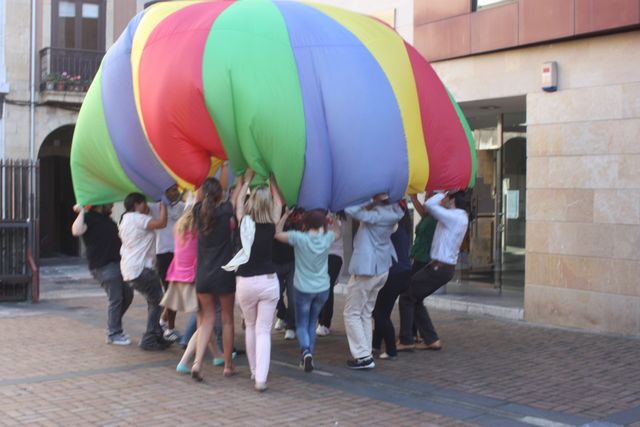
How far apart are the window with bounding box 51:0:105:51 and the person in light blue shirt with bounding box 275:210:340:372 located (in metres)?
15.1

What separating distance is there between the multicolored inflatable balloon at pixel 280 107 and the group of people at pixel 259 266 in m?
0.42

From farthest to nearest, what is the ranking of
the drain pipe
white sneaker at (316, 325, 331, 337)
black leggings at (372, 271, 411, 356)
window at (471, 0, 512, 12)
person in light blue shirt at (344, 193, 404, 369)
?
the drain pipe, window at (471, 0, 512, 12), white sneaker at (316, 325, 331, 337), black leggings at (372, 271, 411, 356), person in light blue shirt at (344, 193, 404, 369)

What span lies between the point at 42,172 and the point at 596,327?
663 inches

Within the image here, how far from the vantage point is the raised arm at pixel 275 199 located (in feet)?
22.7

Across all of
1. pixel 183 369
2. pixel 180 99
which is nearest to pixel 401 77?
pixel 180 99

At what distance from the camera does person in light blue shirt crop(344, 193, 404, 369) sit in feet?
24.8

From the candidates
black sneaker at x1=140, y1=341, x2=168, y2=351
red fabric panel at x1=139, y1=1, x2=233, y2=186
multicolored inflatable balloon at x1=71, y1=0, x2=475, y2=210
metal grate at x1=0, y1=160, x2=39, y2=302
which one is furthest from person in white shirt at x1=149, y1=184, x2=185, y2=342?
metal grate at x1=0, y1=160, x2=39, y2=302

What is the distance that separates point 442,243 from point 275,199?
7.52 ft

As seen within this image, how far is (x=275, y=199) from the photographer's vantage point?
6984mm

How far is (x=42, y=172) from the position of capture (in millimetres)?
21672

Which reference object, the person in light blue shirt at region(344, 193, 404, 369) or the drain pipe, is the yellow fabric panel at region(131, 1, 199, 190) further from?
the drain pipe

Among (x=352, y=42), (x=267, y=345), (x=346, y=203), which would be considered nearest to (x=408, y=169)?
(x=346, y=203)

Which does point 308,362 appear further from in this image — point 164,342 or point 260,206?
→ point 164,342

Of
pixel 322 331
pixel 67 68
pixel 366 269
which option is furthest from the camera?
pixel 67 68
